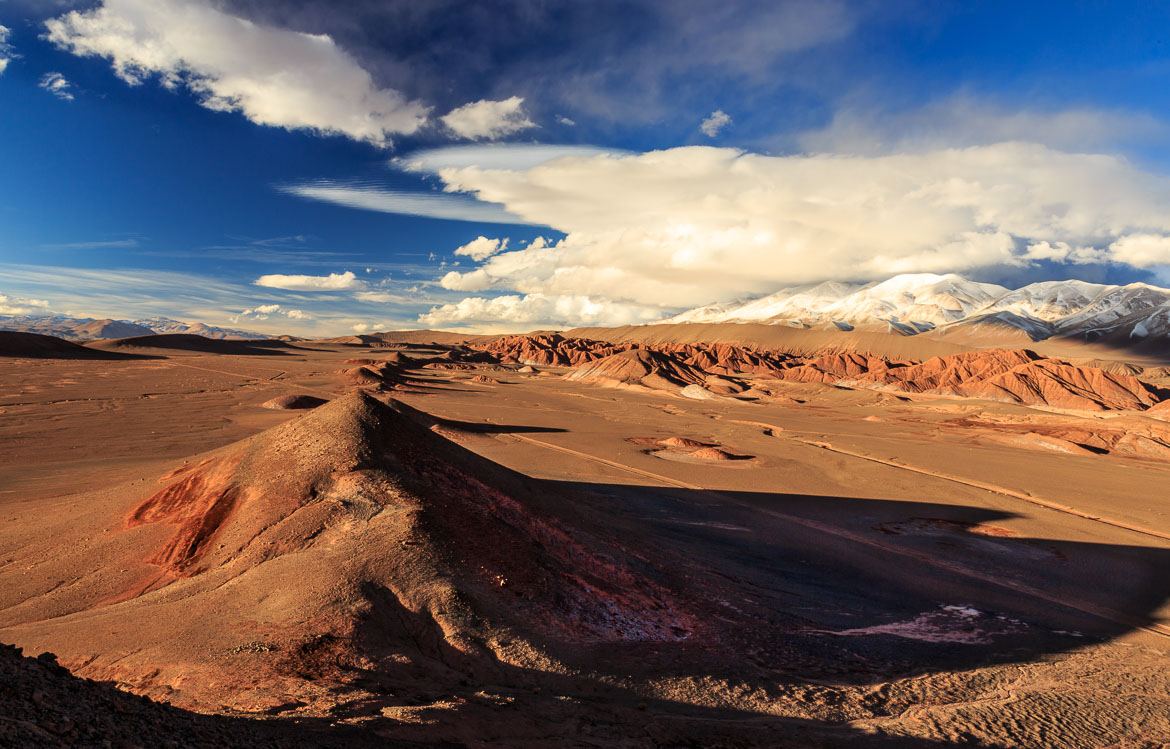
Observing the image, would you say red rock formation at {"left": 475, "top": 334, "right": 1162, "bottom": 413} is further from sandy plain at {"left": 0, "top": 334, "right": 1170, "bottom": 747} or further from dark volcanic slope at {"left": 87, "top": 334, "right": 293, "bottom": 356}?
dark volcanic slope at {"left": 87, "top": 334, "right": 293, "bottom": 356}

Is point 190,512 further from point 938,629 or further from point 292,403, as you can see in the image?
point 292,403

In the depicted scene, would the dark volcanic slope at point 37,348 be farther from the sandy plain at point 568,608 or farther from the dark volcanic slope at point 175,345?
the sandy plain at point 568,608

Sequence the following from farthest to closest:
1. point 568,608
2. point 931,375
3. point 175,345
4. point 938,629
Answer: point 175,345, point 931,375, point 938,629, point 568,608

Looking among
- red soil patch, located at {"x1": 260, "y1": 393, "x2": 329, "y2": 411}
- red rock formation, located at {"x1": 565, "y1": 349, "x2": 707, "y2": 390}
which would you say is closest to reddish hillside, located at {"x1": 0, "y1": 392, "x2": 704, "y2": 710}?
red soil patch, located at {"x1": 260, "y1": 393, "x2": 329, "y2": 411}

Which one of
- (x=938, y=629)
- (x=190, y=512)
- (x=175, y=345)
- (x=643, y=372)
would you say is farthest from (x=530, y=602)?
(x=175, y=345)

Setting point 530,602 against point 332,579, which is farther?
point 530,602

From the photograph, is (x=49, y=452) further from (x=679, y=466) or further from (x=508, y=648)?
(x=679, y=466)

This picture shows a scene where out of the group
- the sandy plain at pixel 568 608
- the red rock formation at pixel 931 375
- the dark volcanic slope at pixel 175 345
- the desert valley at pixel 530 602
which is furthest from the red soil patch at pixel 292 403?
the dark volcanic slope at pixel 175 345

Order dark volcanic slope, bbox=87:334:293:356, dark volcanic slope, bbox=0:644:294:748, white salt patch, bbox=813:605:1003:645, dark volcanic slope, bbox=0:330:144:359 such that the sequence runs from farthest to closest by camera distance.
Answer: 1. dark volcanic slope, bbox=87:334:293:356
2. dark volcanic slope, bbox=0:330:144:359
3. white salt patch, bbox=813:605:1003:645
4. dark volcanic slope, bbox=0:644:294:748
